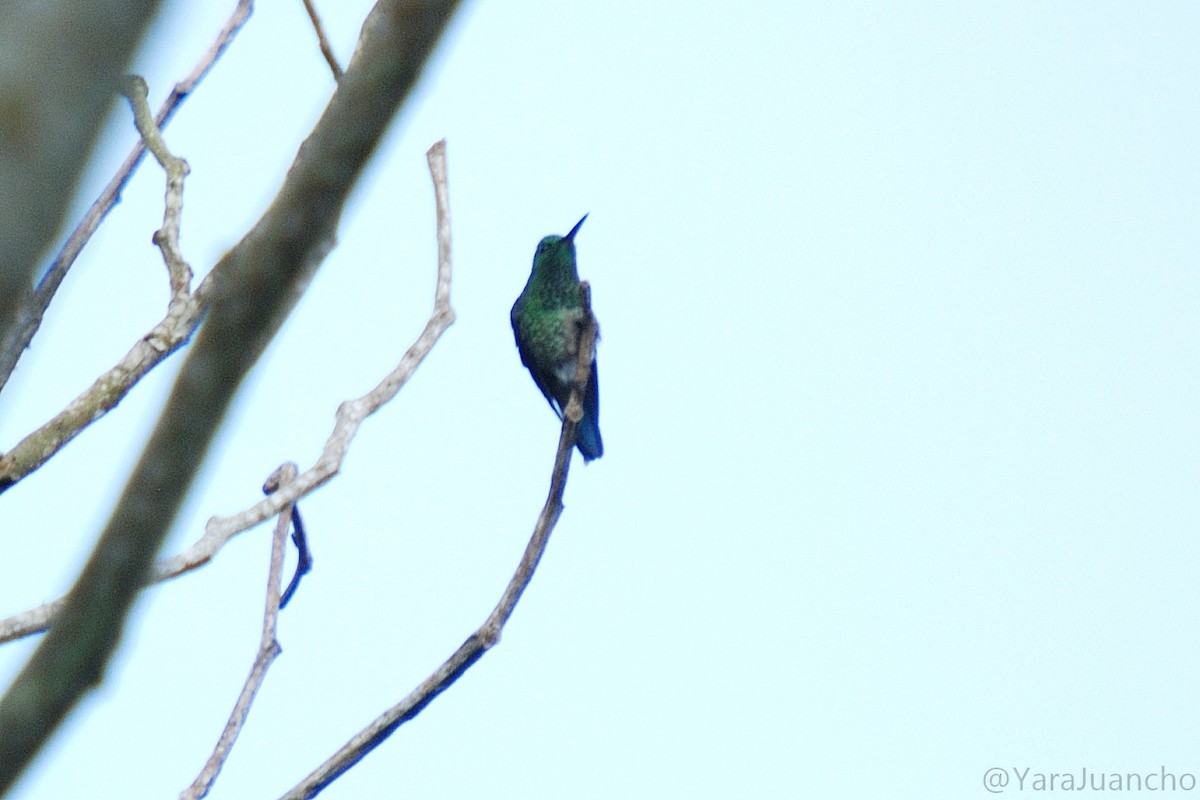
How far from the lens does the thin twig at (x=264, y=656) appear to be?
2.61 meters

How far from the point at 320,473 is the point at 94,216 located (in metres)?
1.17

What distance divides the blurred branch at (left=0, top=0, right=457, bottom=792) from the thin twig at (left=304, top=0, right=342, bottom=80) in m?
2.18

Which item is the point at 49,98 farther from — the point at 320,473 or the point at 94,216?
the point at 94,216

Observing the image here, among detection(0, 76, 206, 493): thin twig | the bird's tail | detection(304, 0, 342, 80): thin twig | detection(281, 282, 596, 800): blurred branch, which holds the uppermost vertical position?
the bird's tail

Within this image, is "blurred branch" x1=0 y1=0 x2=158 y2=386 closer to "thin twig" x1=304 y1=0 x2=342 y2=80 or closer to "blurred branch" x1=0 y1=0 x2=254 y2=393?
"blurred branch" x1=0 y1=0 x2=254 y2=393

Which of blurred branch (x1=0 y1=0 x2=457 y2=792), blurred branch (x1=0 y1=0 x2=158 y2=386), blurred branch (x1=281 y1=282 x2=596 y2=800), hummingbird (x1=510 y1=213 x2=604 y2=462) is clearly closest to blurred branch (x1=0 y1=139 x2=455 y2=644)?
blurred branch (x1=281 y1=282 x2=596 y2=800)

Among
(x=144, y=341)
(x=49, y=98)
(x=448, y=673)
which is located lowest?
(x=448, y=673)

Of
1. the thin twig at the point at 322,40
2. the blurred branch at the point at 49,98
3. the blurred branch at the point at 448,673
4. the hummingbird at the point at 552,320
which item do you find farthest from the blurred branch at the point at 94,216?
the hummingbird at the point at 552,320

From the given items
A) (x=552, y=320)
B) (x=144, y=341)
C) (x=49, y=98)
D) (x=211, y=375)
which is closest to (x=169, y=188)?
(x=144, y=341)

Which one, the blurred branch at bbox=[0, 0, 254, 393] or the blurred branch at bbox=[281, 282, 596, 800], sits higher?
the blurred branch at bbox=[0, 0, 254, 393]

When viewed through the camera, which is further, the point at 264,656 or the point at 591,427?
the point at 591,427

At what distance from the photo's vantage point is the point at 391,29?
1.30 m

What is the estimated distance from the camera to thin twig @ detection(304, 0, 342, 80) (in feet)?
11.2

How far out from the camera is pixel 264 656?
2748 mm
